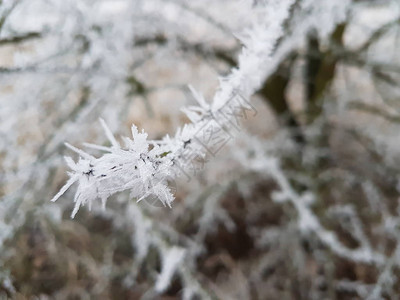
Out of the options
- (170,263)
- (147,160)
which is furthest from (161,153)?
(170,263)

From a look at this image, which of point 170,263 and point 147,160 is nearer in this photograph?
point 147,160

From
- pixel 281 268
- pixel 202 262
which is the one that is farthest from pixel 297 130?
pixel 202 262

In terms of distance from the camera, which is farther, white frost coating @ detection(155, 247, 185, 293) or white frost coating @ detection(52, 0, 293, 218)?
white frost coating @ detection(155, 247, 185, 293)

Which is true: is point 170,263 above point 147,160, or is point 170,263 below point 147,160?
below

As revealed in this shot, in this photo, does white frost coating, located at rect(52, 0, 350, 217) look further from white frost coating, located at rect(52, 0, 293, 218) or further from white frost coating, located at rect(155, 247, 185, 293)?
white frost coating, located at rect(155, 247, 185, 293)

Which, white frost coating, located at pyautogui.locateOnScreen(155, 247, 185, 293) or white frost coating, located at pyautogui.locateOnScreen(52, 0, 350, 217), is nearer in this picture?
white frost coating, located at pyautogui.locateOnScreen(52, 0, 350, 217)

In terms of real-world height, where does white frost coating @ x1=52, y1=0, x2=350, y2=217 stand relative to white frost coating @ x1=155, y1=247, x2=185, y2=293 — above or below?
above

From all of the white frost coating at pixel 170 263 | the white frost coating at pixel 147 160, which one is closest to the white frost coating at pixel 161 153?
the white frost coating at pixel 147 160

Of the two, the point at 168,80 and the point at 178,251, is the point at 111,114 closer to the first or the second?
the point at 178,251

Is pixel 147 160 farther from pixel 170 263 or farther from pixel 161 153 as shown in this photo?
pixel 170 263

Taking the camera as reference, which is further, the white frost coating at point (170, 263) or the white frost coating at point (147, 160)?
the white frost coating at point (170, 263)

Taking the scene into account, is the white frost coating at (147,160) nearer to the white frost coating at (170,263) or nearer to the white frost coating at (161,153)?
the white frost coating at (161,153)

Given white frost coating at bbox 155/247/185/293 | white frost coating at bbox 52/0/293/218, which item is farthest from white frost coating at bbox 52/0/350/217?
white frost coating at bbox 155/247/185/293
